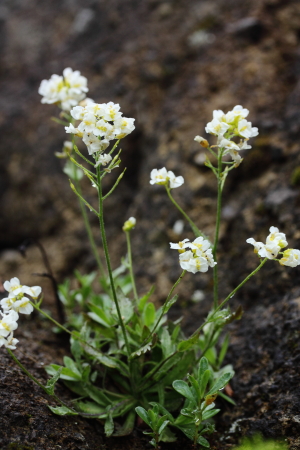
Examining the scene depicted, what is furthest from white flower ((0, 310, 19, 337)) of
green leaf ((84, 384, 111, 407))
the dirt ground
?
green leaf ((84, 384, 111, 407))

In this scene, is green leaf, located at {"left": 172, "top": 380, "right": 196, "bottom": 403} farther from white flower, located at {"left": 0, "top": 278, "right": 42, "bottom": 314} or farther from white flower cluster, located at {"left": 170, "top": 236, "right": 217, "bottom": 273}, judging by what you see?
white flower, located at {"left": 0, "top": 278, "right": 42, "bottom": 314}

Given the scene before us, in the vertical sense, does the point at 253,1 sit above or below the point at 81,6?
below

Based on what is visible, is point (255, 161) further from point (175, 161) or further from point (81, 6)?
point (81, 6)

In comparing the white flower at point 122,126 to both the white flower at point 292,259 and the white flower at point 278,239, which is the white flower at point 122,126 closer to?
the white flower at point 278,239

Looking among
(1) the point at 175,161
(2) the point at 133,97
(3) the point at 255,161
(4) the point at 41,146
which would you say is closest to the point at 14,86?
(4) the point at 41,146

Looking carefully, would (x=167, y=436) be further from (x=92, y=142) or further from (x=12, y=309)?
(x=92, y=142)

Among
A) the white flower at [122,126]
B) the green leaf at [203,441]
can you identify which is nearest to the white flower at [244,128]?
the white flower at [122,126]

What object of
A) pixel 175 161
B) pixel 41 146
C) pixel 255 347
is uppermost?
pixel 41 146

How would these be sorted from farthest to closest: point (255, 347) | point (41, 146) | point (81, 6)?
point (81, 6)
point (41, 146)
point (255, 347)
